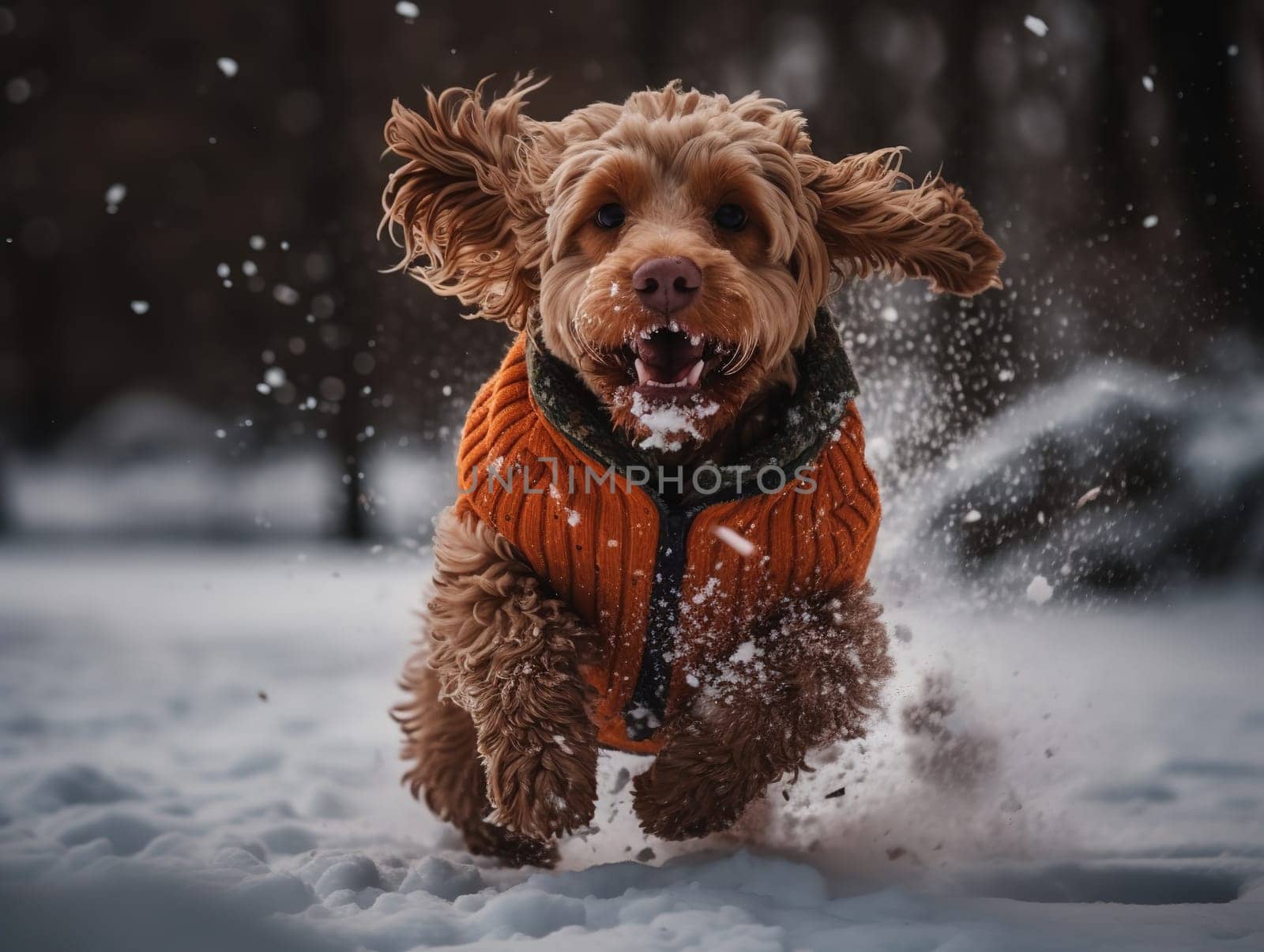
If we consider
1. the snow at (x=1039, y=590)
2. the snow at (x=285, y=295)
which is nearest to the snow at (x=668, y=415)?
the snow at (x=1039, y=590)

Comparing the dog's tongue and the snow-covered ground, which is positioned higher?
the dog's tongue

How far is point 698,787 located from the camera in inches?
92.7

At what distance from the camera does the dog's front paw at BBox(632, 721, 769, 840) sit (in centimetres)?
235

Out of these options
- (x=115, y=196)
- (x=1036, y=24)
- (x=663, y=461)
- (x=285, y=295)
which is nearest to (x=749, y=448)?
(x=663, y=461)

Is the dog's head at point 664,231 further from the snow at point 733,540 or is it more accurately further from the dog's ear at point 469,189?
the snow at point 733,540

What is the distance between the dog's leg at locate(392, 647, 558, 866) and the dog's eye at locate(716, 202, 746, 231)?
130cm

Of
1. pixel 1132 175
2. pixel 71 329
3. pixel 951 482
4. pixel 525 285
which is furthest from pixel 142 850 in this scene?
pixel 71 329

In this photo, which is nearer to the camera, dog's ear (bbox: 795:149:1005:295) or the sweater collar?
the sweater collar

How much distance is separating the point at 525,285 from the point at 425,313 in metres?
2.82

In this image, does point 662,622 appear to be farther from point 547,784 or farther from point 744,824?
point 744,824

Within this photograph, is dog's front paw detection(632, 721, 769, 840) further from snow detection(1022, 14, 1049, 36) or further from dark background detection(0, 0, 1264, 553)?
snow detection(1022, 14, 1049, 36)

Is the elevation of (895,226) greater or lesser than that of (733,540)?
greater

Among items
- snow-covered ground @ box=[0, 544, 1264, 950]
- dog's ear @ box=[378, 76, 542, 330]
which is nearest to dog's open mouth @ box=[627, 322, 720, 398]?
dog's ear @ box=[378, 76, 542, 330]

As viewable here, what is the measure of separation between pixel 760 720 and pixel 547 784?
47 centimetres
